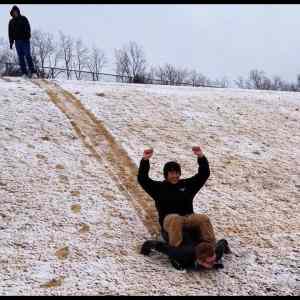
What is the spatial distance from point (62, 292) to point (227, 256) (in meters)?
2.25

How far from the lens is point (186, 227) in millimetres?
5391

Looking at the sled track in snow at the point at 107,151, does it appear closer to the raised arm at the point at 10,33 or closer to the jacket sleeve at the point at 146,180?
the jacket sleeve at the point at 146,180

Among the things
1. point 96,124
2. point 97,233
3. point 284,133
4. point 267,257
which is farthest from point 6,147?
point 284,133

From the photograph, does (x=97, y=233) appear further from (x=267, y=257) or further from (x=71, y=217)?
(x=267, y=257)

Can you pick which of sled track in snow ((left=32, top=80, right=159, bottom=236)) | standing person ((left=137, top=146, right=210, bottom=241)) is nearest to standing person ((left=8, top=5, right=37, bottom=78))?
sled track in snow ((left=32, top=80, right=159, bottom=236))

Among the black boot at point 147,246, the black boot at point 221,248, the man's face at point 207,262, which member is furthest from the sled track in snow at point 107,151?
the man's face at point 207,262

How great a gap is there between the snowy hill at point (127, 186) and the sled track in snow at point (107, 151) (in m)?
0.02

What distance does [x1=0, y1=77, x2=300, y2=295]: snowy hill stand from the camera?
5.13m

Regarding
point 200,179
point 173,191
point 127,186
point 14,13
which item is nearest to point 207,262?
point 173,191

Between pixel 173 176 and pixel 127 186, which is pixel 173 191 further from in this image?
pixel 127 186

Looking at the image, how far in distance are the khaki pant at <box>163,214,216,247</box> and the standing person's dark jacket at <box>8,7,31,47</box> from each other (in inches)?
354

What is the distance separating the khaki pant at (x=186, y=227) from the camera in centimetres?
527

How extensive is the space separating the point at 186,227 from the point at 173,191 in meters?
0.54

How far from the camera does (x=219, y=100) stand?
12695 millimetres
